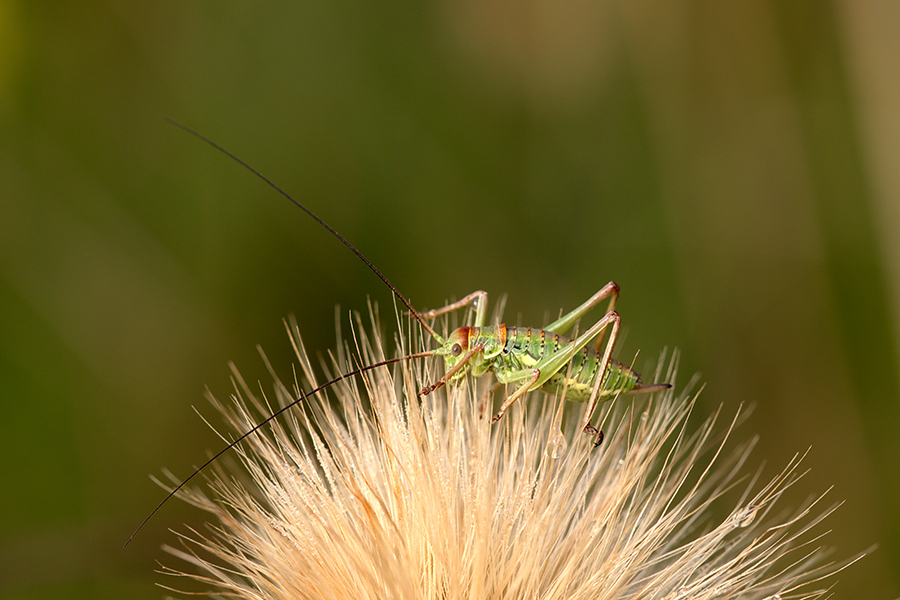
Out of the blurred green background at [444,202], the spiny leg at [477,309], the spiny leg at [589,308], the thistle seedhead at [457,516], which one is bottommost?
the thistle seedhead at [457,516]

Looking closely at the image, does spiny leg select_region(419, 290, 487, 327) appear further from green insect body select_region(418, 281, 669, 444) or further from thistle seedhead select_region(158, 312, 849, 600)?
thistle seedhead select_region(158, 312, 849, 600)

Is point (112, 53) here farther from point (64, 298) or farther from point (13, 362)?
point (13, 362)

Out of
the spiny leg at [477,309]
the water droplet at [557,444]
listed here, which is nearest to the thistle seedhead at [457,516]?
the water droplet at [557,444]

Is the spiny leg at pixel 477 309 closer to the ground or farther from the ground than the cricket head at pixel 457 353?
farther from the ground

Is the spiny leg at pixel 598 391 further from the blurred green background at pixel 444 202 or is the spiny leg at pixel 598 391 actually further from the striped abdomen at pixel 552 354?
the blurred green background at pixel 444 202

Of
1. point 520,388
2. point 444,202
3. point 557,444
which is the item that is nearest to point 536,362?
point 520,388

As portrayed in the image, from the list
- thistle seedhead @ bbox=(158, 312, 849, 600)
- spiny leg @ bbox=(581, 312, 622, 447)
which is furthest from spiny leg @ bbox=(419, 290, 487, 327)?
spiny leg @ bbox=(581, 312, 622, 447)

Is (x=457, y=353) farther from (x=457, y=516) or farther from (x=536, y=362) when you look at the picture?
(x=457, y=516)
